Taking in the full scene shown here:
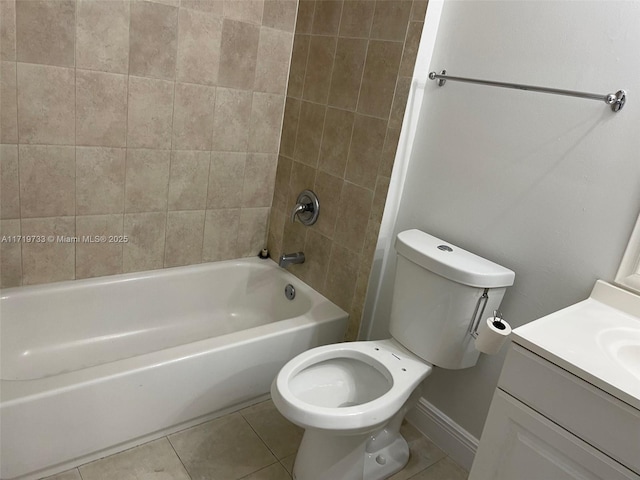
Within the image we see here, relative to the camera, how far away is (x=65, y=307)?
202cm

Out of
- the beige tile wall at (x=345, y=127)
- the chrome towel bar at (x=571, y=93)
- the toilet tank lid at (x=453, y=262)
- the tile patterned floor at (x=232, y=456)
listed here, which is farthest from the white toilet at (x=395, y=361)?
the chrome towel bar at (x=571, y=93)

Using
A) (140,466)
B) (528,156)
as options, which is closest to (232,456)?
(140,466)

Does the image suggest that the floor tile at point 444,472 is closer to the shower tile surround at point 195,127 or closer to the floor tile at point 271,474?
the floor tile at point 271,474

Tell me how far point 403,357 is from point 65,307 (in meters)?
1.40

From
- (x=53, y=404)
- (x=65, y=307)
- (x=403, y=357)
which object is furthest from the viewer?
(x=65, y=307)

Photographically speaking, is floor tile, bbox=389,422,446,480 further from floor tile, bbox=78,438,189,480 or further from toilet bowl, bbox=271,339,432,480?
floor tile, bbox=78,438,189,480

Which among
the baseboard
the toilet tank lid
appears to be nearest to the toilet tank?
the toilet tank lid

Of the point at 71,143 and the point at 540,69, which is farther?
the point at 71,143

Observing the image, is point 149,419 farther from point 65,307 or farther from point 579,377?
point 579,377

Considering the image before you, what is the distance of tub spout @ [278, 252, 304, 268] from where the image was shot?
231 centimetres

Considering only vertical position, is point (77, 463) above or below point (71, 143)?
below

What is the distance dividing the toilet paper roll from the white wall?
33 cm

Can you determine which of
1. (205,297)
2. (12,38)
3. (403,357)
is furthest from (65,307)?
(403,357)

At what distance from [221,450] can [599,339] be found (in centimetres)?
131
